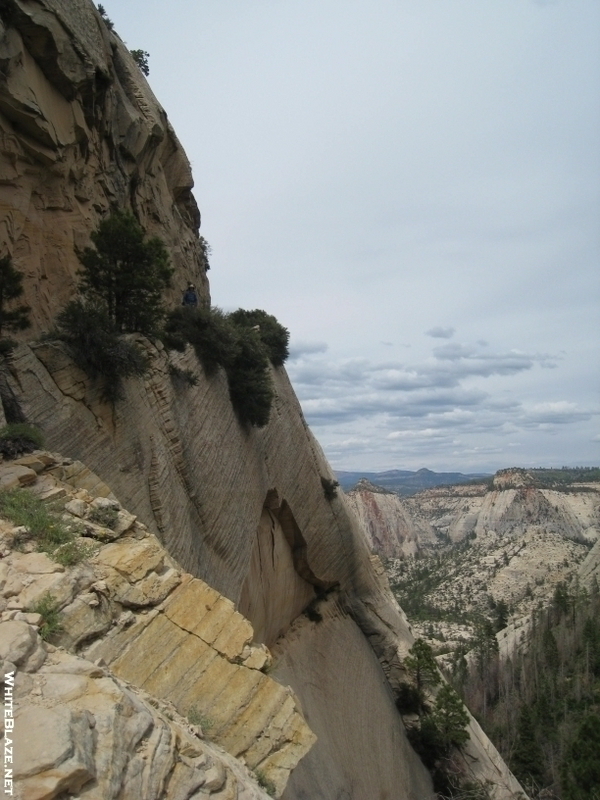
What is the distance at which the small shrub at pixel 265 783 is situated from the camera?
17.7 ft

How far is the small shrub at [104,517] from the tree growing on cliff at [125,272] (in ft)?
20.9

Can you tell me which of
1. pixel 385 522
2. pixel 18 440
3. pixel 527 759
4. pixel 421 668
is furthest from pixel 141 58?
pixel 385 522

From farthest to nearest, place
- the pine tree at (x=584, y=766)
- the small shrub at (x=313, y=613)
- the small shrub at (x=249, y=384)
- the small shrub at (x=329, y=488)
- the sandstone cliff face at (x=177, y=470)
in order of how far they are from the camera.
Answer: the small shrub at (x=329, y=488) < the small shrub at (x=313, y=613) < the pine tree at (x=584, y=766) < the small shrub at (x=249, y=384) < the sandstone cliff face at (x=177, y=470)

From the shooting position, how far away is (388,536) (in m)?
172

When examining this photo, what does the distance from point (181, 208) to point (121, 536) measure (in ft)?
66.4

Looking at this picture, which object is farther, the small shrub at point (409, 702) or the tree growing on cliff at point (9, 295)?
the small shrub at point (409, 702)

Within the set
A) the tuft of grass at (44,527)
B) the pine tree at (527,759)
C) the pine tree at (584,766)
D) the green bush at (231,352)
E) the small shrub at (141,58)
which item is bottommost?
the pine tree at (527,759)

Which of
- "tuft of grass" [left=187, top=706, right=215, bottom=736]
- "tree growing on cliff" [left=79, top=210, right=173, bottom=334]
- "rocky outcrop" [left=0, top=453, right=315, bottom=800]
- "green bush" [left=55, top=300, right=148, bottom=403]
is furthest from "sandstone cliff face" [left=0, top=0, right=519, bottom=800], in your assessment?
"tree growing on cliff" [left=79, top=210, right=173, bottom=334]

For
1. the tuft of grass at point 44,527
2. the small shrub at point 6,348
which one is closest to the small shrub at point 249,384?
the small shrub at point 6,348

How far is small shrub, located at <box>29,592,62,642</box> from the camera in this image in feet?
17.1

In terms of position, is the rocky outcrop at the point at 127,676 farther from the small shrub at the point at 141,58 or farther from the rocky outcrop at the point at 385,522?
the rocky outcrop at the point at 385,522

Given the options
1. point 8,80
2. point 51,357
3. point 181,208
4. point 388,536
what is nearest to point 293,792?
point 51,357

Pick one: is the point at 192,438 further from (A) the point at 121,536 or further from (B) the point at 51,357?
(A) the point at 121,536

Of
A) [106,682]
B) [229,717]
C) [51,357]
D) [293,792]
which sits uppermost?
[51,357]
